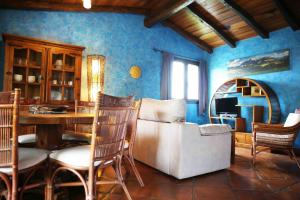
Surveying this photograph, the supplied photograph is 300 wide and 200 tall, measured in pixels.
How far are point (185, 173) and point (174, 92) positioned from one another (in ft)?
12.0

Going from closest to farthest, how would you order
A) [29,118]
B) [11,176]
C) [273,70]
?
[11,176] < [29,118] < [273,70]

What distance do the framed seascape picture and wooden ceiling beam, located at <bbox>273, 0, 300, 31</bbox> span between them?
51cm

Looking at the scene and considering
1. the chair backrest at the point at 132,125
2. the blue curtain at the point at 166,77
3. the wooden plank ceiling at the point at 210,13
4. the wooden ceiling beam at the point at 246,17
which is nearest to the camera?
the chair backrest at the point at 132,125

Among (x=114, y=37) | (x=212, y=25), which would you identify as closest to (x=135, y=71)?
(x=114, y=37)

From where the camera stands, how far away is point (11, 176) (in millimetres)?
1255

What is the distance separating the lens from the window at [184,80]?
5723 millimetres

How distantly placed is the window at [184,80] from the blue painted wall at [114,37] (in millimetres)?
354

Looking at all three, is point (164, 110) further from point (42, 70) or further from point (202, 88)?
point (202, 88)

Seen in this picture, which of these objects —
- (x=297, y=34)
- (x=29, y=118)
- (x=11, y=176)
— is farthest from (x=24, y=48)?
(x=297, y=34)

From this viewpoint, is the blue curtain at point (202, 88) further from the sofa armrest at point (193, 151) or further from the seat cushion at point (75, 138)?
the seat cushion at point (75, 138)

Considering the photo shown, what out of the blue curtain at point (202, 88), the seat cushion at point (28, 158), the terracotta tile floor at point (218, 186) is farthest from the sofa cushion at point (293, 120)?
the seat cushion at point (28, 158)

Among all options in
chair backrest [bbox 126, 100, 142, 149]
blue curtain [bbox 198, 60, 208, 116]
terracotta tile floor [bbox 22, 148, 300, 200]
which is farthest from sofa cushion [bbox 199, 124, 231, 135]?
blue curtain [bbox 198, 60, 208, 116]

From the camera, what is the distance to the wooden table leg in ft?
5.84

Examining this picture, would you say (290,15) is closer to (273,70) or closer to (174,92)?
(273,70)
